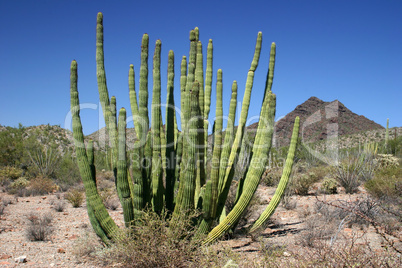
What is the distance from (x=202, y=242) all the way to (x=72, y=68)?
352cm

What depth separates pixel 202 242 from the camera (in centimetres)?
491

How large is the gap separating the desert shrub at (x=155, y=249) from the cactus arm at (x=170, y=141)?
3.11 ft

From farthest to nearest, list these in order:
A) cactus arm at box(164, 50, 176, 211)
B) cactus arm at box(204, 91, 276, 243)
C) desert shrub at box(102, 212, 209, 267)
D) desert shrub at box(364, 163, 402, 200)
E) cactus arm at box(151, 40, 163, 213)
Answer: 1. desert shrub at box(364, 163, 402, 200)
2. cactus arm at box(164, 50, 176, 211)
3. cactus arm at box(204, 91, 276, 243)
4. cactus arm at box(151, 40, 163, 213)
5. desert shrub at box(102, 212, 209, 267)

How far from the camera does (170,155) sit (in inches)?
224

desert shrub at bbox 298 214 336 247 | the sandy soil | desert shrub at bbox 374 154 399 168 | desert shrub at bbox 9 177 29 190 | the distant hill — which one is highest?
the distant hill

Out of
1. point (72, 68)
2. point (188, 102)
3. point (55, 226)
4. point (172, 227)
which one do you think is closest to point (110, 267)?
point (172, 227)

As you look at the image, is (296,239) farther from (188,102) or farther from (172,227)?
(188,102)

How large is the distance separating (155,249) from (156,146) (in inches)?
65.1

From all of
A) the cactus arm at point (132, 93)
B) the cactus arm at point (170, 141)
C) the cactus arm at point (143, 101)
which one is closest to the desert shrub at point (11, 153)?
the cactus arm at point (132, 93)

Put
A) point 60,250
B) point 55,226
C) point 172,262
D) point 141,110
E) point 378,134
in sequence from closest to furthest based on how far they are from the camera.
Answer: point 172,262, point 141,110, point 60,250, point 55,226, point 378,134

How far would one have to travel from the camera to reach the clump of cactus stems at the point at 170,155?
16.4ft

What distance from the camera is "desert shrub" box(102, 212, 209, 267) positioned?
13.8ft

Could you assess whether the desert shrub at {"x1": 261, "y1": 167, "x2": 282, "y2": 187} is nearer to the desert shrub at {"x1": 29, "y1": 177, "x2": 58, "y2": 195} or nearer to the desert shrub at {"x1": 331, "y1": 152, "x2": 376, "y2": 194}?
the desert shrub at {"x1": 331, "y1": 152, "x2": 376, "y2": 194}

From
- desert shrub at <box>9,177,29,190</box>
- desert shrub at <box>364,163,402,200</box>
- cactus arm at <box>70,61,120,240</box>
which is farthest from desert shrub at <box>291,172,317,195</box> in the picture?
desert shrub at <box>9,177,29,190</box>
